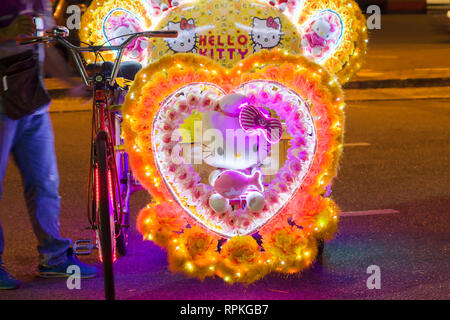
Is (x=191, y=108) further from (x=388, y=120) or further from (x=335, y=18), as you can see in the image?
(x=388, y=120)

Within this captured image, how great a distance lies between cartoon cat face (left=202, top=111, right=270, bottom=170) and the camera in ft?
14.2

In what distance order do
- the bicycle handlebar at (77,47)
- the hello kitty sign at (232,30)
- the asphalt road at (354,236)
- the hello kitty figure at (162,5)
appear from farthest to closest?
the hello kitty figure at (162,5)
the hello kitty sign at (232,30)
the asphalt road at (354,236)
the bicycle handlebar at (77,47)

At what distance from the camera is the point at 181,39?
509 centimetres

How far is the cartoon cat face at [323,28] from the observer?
5.10m

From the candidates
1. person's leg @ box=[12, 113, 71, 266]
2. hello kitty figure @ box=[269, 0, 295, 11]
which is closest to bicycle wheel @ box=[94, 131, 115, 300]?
person's leg @ box=[12, 113, 71, 266]

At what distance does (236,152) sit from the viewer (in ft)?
14.3

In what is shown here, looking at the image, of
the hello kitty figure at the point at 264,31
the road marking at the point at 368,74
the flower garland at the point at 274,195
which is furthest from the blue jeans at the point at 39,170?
the road marking at the point at 368,74

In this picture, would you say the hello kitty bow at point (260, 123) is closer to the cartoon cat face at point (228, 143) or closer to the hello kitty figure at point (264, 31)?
the cartoon cat face at point (228, 143)

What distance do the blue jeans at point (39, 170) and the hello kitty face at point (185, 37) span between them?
1.05 m

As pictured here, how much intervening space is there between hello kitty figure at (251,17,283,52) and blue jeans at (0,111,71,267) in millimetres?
1466

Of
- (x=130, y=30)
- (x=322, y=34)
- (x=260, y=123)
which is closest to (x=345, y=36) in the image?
(x=322, y=34)

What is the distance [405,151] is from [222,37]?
379cm
